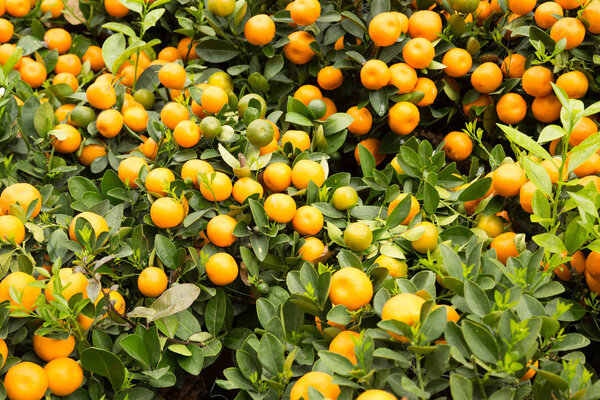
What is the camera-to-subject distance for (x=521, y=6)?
61.1 inches

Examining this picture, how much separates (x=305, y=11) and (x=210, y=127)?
1.53 ft

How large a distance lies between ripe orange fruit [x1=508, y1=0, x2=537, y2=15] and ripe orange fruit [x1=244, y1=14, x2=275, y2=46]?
0.67m

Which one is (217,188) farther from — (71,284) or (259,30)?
(259,30)

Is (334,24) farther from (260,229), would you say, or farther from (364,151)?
(260,229)

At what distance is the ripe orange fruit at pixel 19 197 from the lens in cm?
125

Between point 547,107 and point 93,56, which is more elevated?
point 547,107

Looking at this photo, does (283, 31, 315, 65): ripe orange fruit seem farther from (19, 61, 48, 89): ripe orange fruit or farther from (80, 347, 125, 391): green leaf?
(80, 347, 125, 391): green leaf

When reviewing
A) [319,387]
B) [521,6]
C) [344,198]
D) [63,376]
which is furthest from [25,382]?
[521,6]

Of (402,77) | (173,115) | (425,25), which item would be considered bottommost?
(173,115)

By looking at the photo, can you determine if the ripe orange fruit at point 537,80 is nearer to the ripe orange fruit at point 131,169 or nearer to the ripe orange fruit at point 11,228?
the ripe orange fruit at point 131,169

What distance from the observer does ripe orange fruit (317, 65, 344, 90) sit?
162cm

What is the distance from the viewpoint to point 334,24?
168 cm

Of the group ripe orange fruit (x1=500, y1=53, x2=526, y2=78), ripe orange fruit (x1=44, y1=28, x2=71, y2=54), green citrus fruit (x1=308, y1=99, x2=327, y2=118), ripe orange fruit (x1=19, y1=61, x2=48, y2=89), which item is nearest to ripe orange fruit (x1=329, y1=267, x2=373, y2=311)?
green citrus fruit (x1=308, y1=99, x2=327, y2=118)

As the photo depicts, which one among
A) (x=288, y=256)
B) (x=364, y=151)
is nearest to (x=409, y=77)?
(x=364, y=151)
